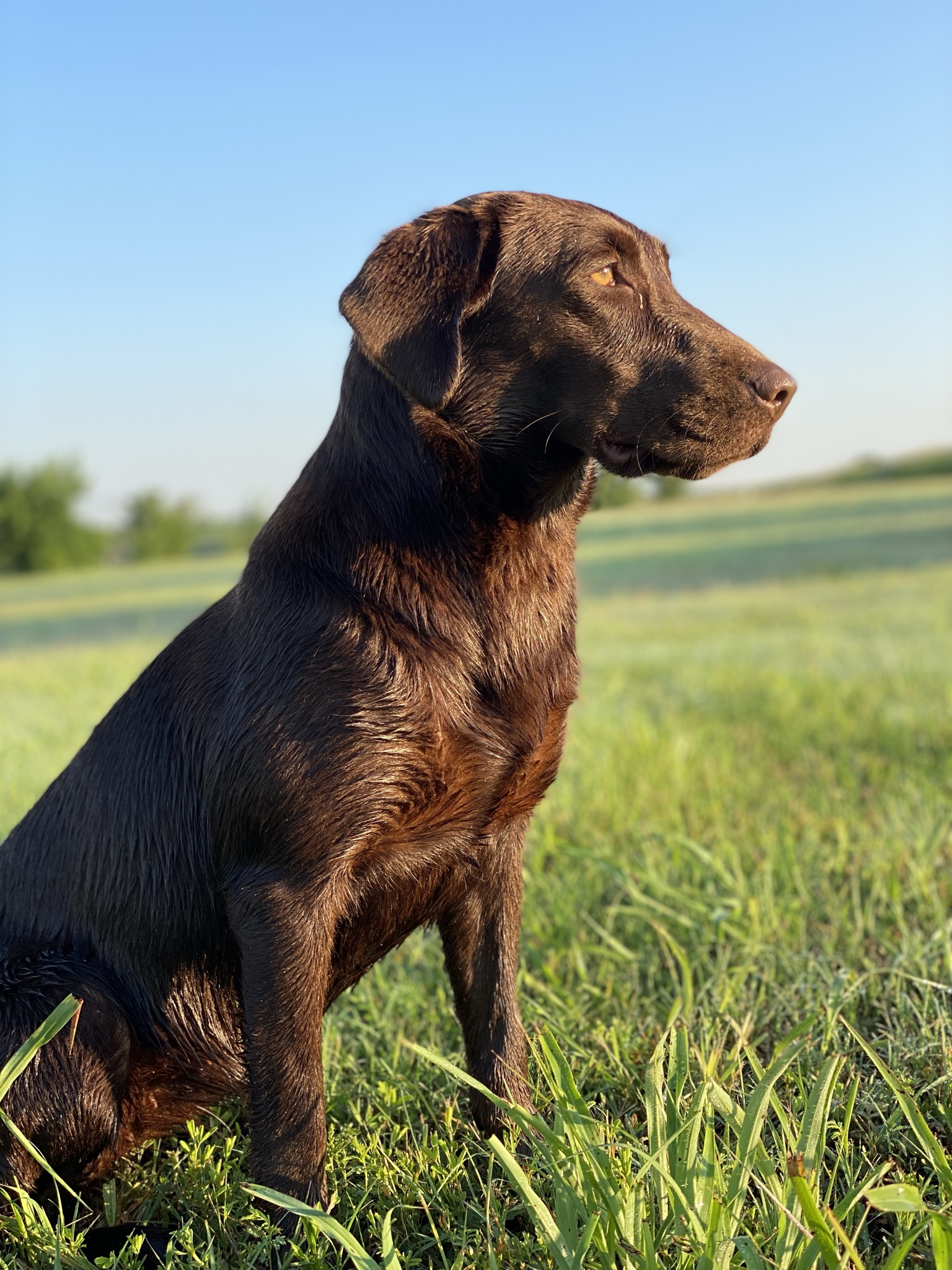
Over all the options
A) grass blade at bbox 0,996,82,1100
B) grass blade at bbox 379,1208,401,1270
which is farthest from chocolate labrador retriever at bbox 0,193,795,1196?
grass blade at bbox 379,1208,401,1270

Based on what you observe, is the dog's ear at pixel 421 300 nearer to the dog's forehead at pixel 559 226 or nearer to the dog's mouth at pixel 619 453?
the dog's forehead at pixel 559 226

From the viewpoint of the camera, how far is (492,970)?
7.61ft

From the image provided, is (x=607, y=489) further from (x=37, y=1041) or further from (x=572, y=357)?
(x=37, y=1041)

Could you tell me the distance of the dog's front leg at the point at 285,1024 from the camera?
1.95 metres

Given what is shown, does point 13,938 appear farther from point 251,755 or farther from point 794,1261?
point 794,1261

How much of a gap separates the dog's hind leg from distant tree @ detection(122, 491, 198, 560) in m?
65.7

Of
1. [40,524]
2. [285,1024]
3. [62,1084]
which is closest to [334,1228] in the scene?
[285,1024]

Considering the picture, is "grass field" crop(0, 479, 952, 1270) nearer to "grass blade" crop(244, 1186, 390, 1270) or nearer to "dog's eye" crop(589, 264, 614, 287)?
"grass blade" crop(244, 1186, 390, 1270)

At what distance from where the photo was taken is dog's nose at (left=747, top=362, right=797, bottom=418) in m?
2.08

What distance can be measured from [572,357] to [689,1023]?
1627 millimetres

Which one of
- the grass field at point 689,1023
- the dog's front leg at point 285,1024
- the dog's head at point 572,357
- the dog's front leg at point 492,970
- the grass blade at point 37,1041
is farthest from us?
the dog's front leg at point 492,970

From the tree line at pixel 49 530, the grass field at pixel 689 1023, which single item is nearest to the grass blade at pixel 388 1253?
the grass field at pixel 689 1023

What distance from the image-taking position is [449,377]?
6.51 feet

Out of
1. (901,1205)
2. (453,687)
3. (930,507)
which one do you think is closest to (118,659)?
(453,687)
